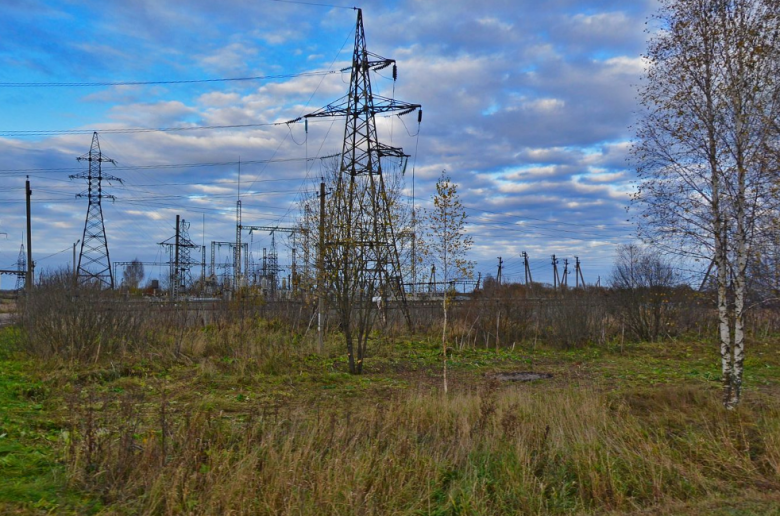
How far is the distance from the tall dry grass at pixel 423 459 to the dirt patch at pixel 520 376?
372 cm

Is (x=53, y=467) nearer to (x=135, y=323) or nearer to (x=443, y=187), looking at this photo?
(x=443, y=187)

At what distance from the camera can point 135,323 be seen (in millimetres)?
13609

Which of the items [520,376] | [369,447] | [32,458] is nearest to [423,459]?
[369,447]

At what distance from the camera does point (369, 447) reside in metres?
6.12

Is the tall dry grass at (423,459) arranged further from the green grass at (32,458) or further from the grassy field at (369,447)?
the green grass at (32,458)

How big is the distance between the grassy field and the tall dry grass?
0.02 metres

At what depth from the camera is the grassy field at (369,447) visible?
503 centimetres

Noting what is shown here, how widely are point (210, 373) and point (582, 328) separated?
37.5 feet

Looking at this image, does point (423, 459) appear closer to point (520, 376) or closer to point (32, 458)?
point (32, 458)

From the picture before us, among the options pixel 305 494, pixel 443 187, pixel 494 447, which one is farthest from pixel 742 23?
pixel 305 494

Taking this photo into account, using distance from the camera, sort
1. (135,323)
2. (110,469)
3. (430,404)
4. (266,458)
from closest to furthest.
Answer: (110,469), (266,458), (430,404), (135,323)

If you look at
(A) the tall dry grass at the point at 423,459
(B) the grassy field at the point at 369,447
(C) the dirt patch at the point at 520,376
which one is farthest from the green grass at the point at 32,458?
(C) the dirt patch at the point at 520,376

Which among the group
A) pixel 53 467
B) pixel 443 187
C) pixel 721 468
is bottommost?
pixel 721 468

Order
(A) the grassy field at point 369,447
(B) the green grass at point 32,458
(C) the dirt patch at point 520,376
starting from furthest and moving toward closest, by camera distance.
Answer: (C) the dirt patch at point 520,376, (A) the grassy field at point 369,447, (B) the green grass at point 32,458
